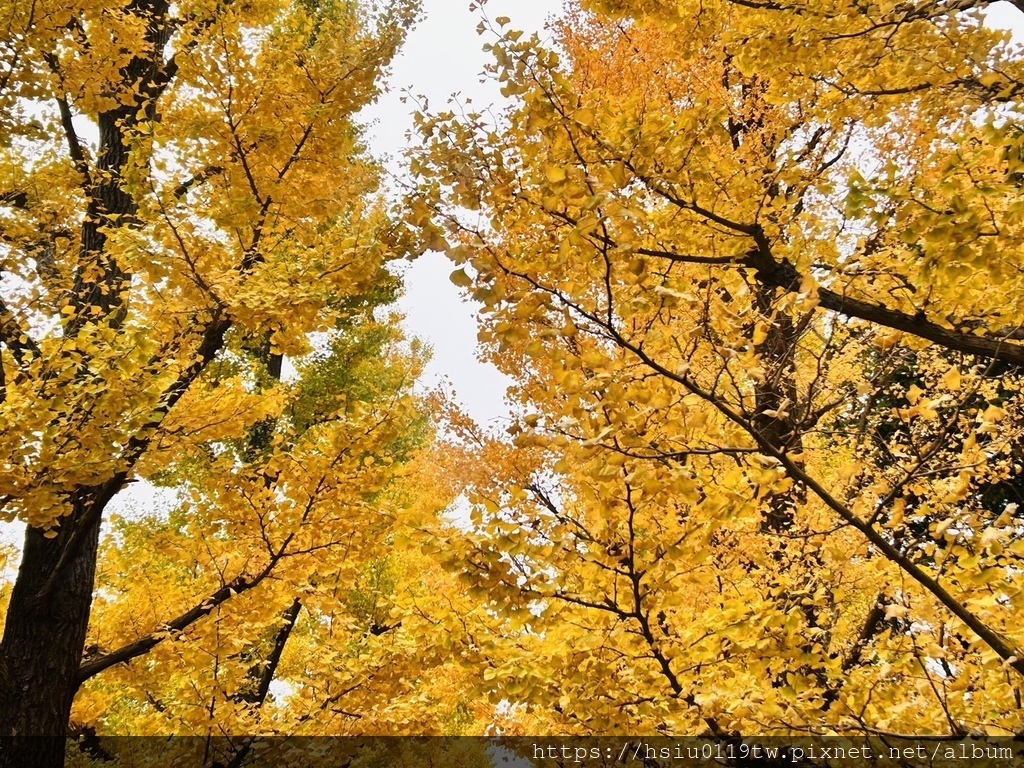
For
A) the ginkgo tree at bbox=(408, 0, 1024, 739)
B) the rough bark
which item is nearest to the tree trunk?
the rough bark

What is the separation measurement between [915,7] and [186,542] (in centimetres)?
459

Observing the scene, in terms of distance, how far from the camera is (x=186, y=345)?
3535mm

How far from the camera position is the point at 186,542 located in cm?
372

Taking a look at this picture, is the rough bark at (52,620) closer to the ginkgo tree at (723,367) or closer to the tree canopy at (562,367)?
the tree canopy at (562,367)

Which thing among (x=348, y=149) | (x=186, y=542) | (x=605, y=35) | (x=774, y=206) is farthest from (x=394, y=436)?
(x=605, y=35)

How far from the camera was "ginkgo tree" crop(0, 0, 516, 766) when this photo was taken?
2785 millimetres

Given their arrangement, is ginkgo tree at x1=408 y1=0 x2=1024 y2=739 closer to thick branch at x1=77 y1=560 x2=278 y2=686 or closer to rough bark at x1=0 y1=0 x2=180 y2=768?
thick branch at x1=77 y1=560 x2=278 y2=686

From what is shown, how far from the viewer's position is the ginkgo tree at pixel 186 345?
2.79 metres

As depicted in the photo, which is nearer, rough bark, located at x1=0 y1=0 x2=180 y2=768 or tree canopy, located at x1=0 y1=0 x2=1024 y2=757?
tree canopy, located at x1=0 y1=0 x2=1024 y2=757

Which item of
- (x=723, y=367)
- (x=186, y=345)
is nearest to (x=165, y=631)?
(x=186, y=345)

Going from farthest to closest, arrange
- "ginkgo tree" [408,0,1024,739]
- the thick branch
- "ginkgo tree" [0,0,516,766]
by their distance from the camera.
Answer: the thick branch
"ginkgo tree" [0,0,516,766]
"ginkgo tree" [408,0,1024,739]

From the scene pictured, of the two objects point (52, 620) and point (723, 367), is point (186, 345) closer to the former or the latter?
point (52, 620)

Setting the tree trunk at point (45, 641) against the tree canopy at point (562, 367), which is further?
the tree trunk at point (45, 641)

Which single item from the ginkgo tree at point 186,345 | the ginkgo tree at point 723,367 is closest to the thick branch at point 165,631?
the ginkgo tree at point 186,345
